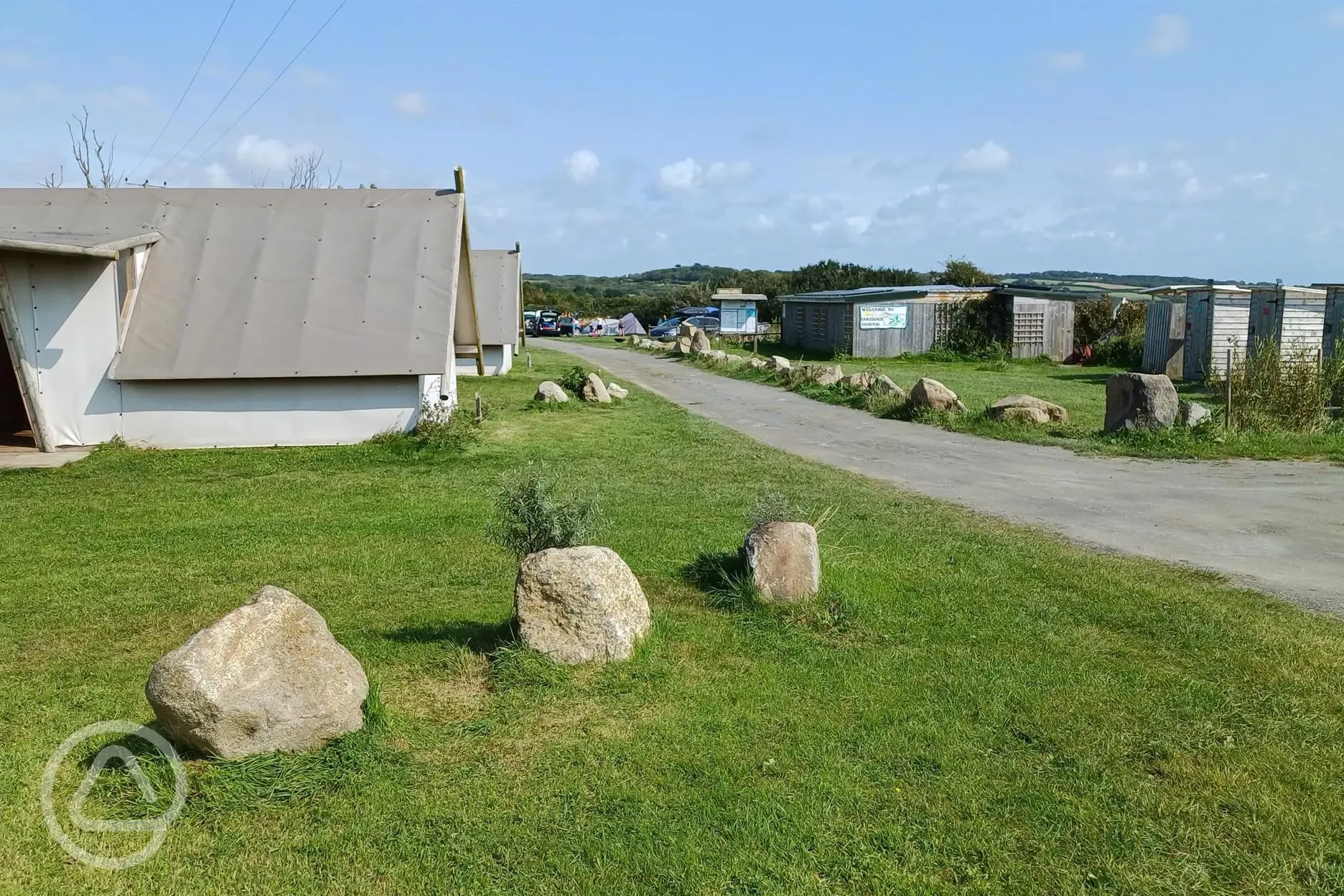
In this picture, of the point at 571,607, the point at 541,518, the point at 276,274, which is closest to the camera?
the point at 571,607

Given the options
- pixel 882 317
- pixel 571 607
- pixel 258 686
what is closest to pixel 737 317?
pixel 882 317

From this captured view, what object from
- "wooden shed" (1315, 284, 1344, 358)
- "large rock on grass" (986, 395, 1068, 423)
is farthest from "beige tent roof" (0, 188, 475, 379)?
"wooden shed" (1315, 284, 1344, 358)

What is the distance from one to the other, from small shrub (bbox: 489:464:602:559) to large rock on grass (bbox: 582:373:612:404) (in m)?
14.0

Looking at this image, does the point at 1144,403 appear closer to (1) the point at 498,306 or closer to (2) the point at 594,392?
(2) the point at 594,392

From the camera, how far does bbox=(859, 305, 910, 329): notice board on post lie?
115ft

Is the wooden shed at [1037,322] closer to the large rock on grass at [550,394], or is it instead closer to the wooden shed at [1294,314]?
the wooden shed at [1294,314]

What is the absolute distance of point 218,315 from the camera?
15.1 meters

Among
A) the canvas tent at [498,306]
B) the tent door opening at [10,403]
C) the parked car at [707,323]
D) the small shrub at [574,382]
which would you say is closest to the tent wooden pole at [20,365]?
the tent door opening at [10,403]

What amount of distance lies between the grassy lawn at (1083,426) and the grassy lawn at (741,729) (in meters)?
6.85

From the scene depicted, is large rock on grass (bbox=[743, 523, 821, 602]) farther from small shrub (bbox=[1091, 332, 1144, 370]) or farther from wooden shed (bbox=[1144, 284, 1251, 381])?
small shrub (bbox=[1091, 332, 1144, 370])

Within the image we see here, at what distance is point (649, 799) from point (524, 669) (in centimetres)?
148

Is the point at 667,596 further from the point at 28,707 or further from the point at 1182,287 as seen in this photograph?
the point at 1182,287

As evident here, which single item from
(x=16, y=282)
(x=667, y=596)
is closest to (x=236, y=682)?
(x=667, y=596)

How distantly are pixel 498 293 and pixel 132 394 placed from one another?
16326 mm
